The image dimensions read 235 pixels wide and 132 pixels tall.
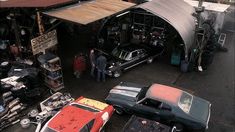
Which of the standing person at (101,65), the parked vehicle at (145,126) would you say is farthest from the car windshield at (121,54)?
the parked vehicle at (145,126)

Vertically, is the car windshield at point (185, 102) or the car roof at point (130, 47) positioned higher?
the car roof at point (130, 47)

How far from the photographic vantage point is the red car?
10.6m

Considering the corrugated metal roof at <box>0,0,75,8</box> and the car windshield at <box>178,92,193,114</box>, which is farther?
the corrugated metal roof at <box>0,0,75,8</box>

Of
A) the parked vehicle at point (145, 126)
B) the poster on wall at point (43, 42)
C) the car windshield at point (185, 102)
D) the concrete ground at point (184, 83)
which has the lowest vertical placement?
the concrete ground at point (184, 83)

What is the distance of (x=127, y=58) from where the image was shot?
17297 millimetres

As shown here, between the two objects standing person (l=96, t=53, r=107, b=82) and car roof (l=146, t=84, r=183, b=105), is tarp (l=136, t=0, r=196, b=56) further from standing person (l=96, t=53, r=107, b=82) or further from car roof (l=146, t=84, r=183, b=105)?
car roof (l=146, t=84, r=183, b=105)

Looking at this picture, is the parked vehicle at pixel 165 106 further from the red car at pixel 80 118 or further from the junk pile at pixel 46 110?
the junk pile at pixel 46 110

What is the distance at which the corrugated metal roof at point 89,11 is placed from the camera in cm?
1435

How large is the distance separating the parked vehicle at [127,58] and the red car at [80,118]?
4.52m

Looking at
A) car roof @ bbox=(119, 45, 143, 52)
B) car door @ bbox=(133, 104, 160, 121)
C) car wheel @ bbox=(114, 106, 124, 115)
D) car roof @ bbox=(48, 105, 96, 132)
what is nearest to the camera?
car roof @ bbox=(48, 105, 96, 132)

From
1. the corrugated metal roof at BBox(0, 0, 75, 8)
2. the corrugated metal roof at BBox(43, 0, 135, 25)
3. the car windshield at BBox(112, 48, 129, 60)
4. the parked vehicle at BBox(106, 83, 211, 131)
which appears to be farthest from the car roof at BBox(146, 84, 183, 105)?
the corrugated metal roof at BBox(0, 0, 75, 8)

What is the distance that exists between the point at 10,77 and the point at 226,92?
12524mm

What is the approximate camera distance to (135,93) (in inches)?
504

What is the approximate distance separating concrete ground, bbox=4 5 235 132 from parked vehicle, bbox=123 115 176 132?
141 cm
